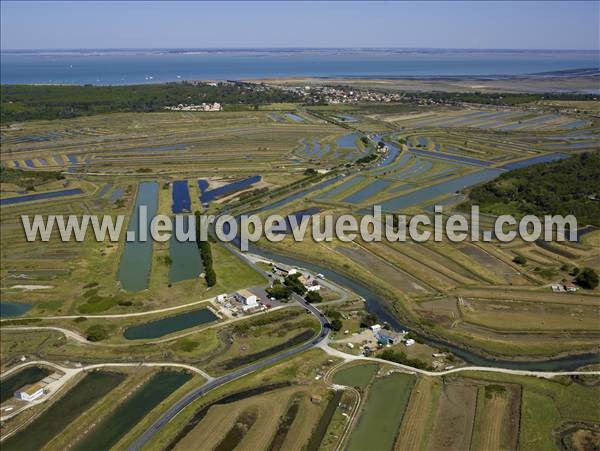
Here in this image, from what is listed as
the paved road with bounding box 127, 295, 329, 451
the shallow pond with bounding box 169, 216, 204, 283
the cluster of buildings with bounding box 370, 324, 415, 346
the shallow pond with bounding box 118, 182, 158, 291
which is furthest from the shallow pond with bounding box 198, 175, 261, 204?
the cluster of buildings with bounding box 370, 324, 415, 346

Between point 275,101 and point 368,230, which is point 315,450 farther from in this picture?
point 275,101

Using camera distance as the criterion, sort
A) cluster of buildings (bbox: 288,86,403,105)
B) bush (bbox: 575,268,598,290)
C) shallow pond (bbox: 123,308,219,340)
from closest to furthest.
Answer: shallow pond (bbox: 123,308,219,340) < bush (bbox: 575,268,598,290) < cluster of buildings (bbox: 288,86,403,105)

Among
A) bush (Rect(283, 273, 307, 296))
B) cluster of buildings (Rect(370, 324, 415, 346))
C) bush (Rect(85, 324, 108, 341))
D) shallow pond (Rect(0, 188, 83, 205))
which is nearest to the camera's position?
cluster of buildings (Rect(370, 324, 415, 346))

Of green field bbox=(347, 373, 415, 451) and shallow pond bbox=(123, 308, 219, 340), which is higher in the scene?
shallow pond bbox=(123, 308, 219, 340)

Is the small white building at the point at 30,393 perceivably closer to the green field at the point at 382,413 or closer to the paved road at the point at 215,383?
the paved road at the point at 215,383

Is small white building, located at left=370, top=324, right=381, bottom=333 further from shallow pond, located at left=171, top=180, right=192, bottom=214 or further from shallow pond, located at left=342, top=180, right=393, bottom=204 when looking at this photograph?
shallow pond, located at left=171, top=180, right=192, bottom=214

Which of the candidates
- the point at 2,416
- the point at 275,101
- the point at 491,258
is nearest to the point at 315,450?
the point at 2,416

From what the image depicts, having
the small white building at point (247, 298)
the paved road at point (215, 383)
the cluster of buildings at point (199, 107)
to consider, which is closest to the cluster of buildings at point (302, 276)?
the paved road at point (215, 383)
